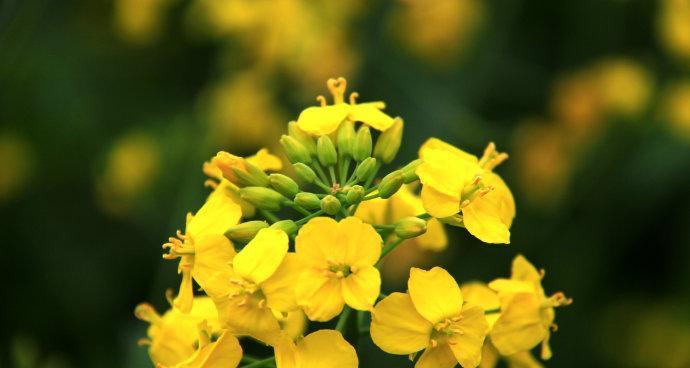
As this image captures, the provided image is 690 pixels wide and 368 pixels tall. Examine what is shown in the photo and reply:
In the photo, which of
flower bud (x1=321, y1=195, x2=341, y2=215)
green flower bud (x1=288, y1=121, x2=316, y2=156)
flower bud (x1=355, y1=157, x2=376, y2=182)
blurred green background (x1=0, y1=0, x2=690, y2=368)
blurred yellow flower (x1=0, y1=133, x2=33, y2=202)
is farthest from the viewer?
blurred yellow flower (x1=0, y1=133, x2=33, y2=202)

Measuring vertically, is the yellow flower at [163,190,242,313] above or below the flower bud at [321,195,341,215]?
below

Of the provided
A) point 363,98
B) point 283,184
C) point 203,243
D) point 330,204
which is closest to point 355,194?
point 330,204

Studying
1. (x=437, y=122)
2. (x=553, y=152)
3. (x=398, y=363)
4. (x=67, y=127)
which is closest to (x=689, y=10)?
(x=553, y=152)

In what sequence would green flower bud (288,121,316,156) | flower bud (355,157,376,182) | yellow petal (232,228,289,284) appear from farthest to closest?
green flower bud (288,121,316,156), flower bud (355,157,376,182), yellow petal (232,228,289,284)

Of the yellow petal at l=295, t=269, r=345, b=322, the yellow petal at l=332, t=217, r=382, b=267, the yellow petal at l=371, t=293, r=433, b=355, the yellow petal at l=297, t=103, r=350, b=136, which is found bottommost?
the yellow petal at l=371, t=293, r=433, b=355

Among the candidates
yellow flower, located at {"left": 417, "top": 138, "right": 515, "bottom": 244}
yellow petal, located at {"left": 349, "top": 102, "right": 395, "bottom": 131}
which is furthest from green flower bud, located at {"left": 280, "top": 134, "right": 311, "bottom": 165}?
yellow flower, located at {"left": 417, "top": 138, "right": 515, "bottom": 244}

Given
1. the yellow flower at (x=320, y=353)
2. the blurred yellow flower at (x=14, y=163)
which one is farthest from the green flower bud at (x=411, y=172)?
the blurred yellow flower at (x=14, y=163)

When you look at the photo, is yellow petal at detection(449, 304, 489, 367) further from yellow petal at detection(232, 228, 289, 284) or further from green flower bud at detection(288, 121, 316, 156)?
green flower bud at detection(288, 121, 316, 156)

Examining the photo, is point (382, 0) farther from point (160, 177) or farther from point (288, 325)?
point (288, 325)
